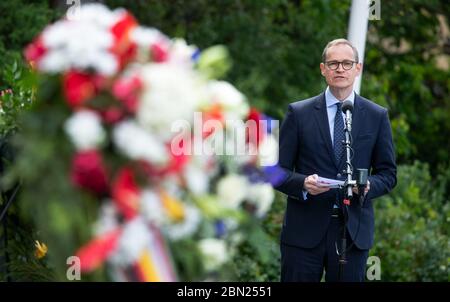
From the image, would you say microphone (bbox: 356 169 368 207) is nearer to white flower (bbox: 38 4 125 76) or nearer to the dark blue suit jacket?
the dark blue suit jacket

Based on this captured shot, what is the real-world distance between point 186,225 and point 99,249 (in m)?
0.29

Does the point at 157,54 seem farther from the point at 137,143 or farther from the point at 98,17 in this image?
the point at 137,143

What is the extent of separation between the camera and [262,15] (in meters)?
13.1

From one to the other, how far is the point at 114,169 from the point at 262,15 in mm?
10205

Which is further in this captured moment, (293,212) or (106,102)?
(293,212)

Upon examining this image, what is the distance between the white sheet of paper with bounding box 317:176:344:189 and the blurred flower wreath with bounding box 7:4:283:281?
7.13 ft

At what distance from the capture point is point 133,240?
119 inches

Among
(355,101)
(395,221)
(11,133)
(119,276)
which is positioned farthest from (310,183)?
(395,221)

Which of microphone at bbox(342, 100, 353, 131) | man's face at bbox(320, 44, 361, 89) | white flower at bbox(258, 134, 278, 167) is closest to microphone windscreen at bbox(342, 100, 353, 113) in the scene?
microphone at bbox(342, 100, 353, 131)

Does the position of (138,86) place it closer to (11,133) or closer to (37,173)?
(37,173)

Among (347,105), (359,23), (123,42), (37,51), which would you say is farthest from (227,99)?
(359,23)

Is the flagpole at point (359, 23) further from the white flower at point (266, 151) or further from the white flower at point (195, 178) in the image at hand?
the white flower at point (195, 178)

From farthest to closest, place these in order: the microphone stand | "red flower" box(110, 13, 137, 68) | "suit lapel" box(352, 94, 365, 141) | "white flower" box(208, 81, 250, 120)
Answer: "suit lapel" box(352, 94, 365, 141) → the microphone stand → "white flower" box(208, 81, 250, 120) → "red flower" box(110, 13, 137, 68)

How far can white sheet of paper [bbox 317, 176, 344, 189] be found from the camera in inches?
213
